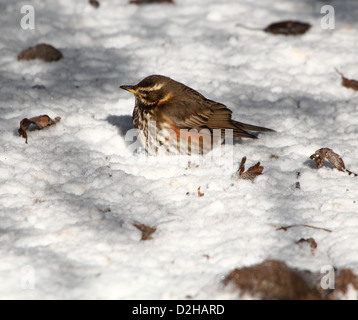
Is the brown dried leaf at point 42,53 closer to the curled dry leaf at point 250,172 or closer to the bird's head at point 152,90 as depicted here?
the bird's head at point 152,90

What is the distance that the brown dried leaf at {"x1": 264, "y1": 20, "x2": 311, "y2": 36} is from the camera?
22.4ft

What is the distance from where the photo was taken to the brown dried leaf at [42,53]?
6020 millimetres

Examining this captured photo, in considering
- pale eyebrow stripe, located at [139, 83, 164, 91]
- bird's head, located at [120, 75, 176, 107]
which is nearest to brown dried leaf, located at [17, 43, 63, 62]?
bird's head, located at [120, 75, 176, 107]

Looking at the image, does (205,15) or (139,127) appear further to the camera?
(205,15)

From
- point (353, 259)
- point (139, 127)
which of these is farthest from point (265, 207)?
point (139, 127)

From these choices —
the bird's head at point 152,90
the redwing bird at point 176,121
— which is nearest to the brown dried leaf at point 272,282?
the redwing bird at point 176,121

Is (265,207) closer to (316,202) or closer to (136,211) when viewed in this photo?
(316,202)

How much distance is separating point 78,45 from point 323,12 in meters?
3.62

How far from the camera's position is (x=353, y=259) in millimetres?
3271

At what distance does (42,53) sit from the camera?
6.08 metres

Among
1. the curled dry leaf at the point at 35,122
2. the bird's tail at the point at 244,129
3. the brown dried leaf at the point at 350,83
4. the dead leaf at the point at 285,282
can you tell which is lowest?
the dead leaf at the point at 285,282

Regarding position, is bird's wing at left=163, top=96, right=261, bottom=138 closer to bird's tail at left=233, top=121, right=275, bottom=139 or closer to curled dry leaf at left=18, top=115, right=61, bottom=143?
bird's tail at left=233, top=121, right=275, bottom=139

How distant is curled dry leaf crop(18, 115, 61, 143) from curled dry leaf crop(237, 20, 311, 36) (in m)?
3.50

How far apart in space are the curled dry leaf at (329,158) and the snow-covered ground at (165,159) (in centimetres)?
8
